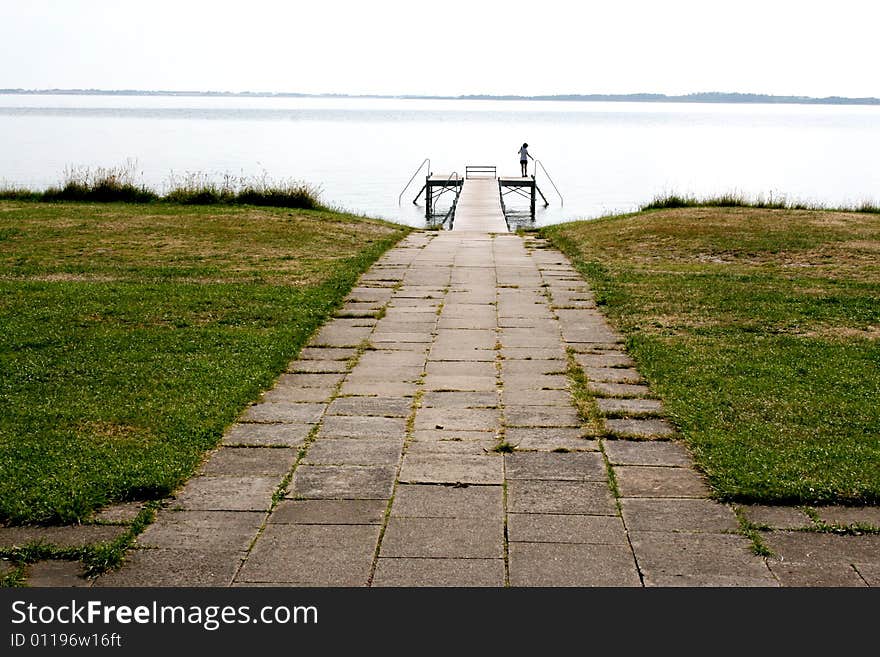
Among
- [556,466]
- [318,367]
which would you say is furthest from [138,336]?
[556,466]

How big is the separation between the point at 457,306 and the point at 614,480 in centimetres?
459

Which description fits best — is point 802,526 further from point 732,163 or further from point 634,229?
point 732,163

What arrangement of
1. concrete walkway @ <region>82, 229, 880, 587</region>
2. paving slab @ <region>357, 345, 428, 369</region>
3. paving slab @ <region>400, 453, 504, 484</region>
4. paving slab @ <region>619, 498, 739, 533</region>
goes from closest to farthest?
concrete walkway @ <region>82, 229, 880, 587</region> → paving slab @ <region>619, 498, 739, 533</region> → paving slab @ <region>400, 453, 504, 484</region> → paving slab @ <region>357, 345, 428, 369</region>

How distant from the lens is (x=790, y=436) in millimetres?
5043

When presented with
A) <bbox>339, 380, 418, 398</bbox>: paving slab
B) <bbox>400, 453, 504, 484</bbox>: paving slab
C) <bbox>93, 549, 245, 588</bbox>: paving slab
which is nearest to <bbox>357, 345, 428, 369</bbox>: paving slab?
<bbox>339, 380, 418, 398</bbox>: paving slab

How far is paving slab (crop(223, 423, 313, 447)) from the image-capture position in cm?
498

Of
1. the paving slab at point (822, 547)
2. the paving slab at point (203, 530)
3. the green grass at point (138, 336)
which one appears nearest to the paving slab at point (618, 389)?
the paving slab at point (822, 547)

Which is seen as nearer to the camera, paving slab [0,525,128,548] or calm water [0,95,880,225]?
paving slab [0,525,128,548]

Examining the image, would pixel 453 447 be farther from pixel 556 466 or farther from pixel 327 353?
pixel 327 353

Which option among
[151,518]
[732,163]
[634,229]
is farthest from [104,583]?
[732,163]

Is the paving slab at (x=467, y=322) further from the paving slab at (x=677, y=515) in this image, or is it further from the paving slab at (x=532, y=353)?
the paving slab at (x=677, y=515)

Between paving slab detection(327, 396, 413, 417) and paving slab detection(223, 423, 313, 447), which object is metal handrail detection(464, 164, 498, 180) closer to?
paving slab detection(327, 396, 413, 417)

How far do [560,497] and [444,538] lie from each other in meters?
0.70

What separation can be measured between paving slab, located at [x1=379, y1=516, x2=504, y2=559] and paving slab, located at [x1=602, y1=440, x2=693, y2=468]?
101cm
